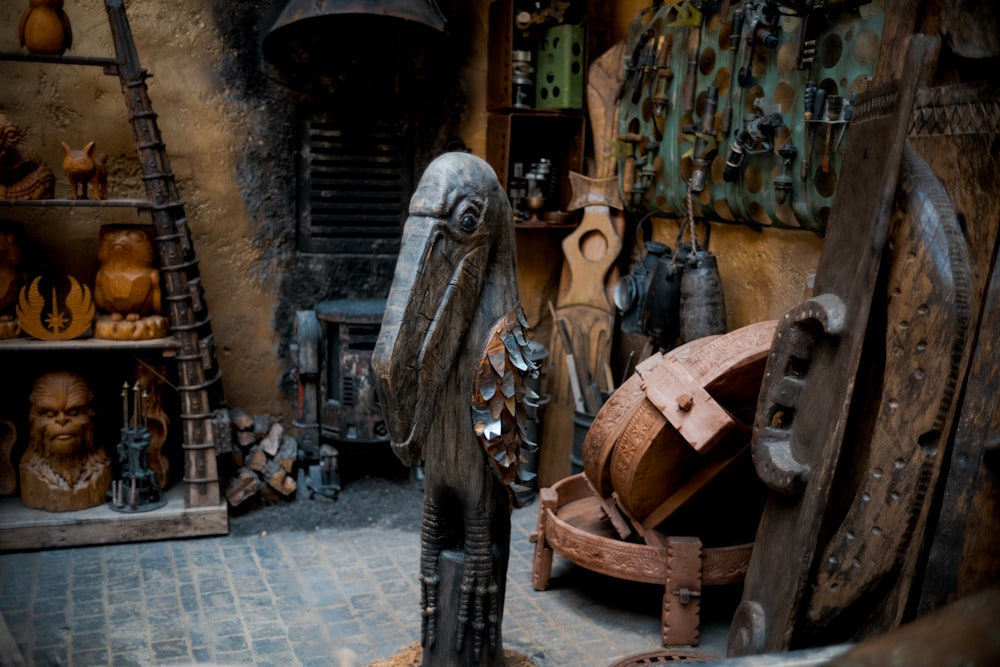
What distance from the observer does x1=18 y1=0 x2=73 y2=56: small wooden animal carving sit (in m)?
4.22

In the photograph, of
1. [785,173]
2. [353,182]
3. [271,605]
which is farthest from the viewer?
[353,182]

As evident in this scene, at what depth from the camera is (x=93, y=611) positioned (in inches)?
145

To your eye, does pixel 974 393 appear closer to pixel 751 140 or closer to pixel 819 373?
pixel 819 373

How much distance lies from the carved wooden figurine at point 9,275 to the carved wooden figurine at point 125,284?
1.24 feet

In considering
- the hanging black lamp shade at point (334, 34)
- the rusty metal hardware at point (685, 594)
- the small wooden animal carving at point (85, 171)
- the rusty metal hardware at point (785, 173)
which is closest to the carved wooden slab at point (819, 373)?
the rusty metal hardware at point (685, 594)

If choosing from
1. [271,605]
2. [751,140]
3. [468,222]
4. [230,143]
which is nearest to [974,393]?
[468,222]

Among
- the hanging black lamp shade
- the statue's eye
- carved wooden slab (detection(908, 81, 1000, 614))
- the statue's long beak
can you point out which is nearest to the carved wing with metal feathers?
the statue's long beak

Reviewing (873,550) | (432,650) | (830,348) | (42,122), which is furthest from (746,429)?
(42,122)

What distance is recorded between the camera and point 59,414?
438 centimetres

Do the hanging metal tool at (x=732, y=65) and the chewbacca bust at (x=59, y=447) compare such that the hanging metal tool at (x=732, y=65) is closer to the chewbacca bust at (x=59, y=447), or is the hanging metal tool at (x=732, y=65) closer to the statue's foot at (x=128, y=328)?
the statue's foot at (x=128, y=328)

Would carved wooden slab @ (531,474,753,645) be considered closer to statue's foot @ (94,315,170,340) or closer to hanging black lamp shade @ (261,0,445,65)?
statue's foot @ (94,315,170,340)

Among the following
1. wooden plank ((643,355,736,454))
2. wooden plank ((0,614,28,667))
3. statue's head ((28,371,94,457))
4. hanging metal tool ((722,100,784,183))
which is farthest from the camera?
statue's head ((28,371,94,457))

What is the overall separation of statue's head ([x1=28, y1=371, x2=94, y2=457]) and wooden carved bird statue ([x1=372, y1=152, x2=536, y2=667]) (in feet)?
8.03

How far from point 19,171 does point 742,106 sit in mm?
3564
